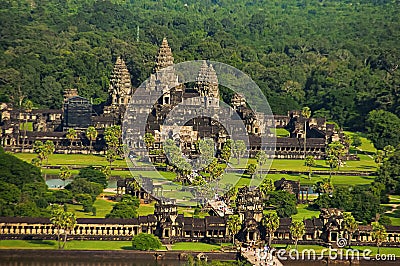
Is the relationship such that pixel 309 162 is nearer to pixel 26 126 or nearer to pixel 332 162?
pixel 332 162

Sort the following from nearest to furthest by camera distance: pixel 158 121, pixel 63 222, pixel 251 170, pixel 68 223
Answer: pixel 63 222
pixel 68 223
pixel 251 170
pixel 158 121

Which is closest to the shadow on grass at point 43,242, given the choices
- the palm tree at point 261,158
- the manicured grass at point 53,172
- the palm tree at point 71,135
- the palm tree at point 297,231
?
the palm tree at point 297,231

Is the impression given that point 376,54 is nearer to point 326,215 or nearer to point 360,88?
point 360,88

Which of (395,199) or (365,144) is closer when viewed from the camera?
(395,199)

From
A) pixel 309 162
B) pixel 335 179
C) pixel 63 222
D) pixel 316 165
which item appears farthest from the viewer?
pixel 316 165

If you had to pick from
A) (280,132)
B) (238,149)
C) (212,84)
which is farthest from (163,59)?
(238,149)

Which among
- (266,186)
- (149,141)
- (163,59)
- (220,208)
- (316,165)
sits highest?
(163,59)

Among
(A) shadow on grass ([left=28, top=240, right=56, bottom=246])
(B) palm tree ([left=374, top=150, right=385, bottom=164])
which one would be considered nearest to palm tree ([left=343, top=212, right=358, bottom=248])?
(A) shadow on grass ([left=28, top=240, right=56, bottom=246])

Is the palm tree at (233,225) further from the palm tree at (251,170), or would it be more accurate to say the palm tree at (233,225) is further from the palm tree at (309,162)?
the palm tree at (309,162)
